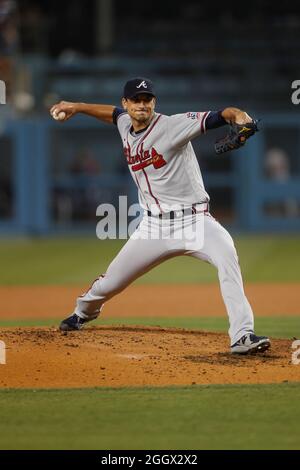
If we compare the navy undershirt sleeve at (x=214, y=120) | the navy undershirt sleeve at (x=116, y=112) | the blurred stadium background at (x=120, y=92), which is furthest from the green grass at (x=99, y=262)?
the navy undershirt sleeve at (x=214, y=120)

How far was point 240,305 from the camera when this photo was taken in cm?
628

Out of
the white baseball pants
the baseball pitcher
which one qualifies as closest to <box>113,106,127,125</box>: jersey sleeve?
the baseball pitcher

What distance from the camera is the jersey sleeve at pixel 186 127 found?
6270 mm

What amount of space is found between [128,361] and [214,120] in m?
1.75

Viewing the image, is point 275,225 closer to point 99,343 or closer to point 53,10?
point 53,10

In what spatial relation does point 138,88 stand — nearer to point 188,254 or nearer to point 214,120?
point 214,120

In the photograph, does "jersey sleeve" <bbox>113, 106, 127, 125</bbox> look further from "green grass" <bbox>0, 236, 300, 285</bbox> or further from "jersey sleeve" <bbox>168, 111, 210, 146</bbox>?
"green grass" <bbox>0, 236, 300, 285</bbox>

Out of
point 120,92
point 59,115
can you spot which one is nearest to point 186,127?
point 59,115

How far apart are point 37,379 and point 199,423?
5.12ft

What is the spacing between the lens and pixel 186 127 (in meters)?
6.36

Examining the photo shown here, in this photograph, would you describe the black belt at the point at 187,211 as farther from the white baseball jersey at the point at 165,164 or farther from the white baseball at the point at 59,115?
the white baseball at the point at 59,115

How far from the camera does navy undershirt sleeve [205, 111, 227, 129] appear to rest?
20.1 ft

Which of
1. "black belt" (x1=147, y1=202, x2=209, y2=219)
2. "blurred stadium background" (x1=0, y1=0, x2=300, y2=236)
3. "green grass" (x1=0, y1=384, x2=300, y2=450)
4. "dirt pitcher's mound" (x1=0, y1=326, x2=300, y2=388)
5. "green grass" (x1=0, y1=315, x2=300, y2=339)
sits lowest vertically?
"green grass" (x1=0, y1=384, x2=300, y2=450)
